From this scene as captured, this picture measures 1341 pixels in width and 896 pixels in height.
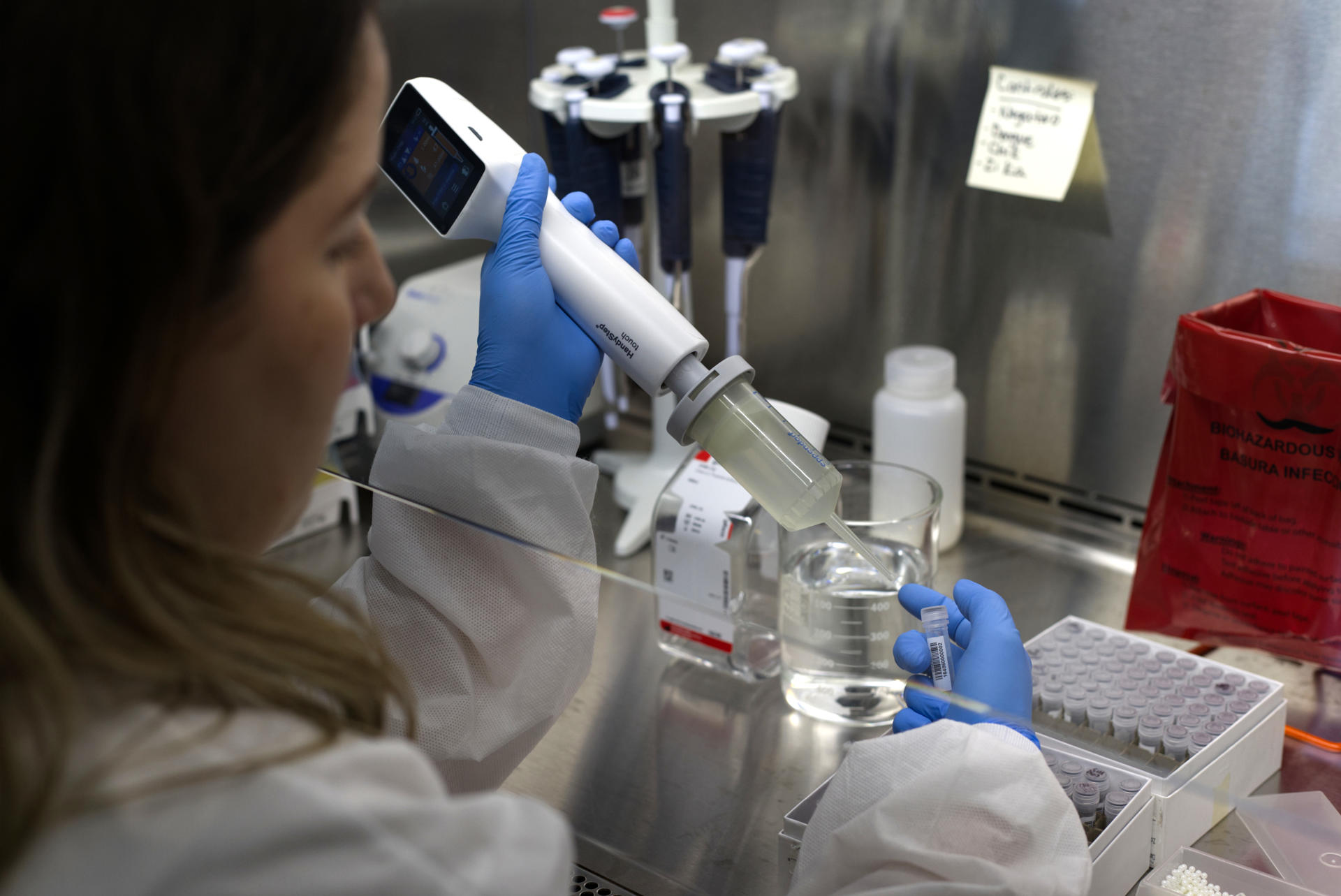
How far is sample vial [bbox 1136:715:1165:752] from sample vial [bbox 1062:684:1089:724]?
0.04 metres

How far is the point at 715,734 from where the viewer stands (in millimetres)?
957

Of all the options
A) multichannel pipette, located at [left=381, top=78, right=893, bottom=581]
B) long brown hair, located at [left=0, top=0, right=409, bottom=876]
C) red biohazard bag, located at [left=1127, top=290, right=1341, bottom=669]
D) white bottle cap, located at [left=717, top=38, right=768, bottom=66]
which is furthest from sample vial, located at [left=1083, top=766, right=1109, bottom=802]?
white bottle cap, located at [left=717, top=38, right=768, bottom=66]

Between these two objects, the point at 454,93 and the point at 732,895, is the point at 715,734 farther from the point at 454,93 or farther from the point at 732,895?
the point at 454,93

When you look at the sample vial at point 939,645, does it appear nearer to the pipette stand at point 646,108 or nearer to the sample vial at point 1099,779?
the sample vial at point 1099,779

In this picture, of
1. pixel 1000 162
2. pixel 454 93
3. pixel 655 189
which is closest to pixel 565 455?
pixel 454 93

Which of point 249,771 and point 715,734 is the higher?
point 249,771

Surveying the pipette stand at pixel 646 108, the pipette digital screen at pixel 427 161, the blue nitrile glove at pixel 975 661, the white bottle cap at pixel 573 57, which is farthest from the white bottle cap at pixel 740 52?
the blue nitrile glove at pixel 975 661

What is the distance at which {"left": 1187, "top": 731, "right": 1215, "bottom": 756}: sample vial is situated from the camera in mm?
782

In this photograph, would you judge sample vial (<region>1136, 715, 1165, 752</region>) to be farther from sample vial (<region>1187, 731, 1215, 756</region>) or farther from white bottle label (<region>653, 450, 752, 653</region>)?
white bottle label (<region>653, 450, 752, 653</region>)

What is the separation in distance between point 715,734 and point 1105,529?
54 cm

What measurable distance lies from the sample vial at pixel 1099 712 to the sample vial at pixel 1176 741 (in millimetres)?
37

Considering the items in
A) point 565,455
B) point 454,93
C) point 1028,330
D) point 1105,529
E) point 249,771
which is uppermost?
point 454,93

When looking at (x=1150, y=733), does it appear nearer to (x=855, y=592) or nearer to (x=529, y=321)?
(x=855, y=592)

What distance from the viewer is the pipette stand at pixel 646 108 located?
Result: 1.17 meters
